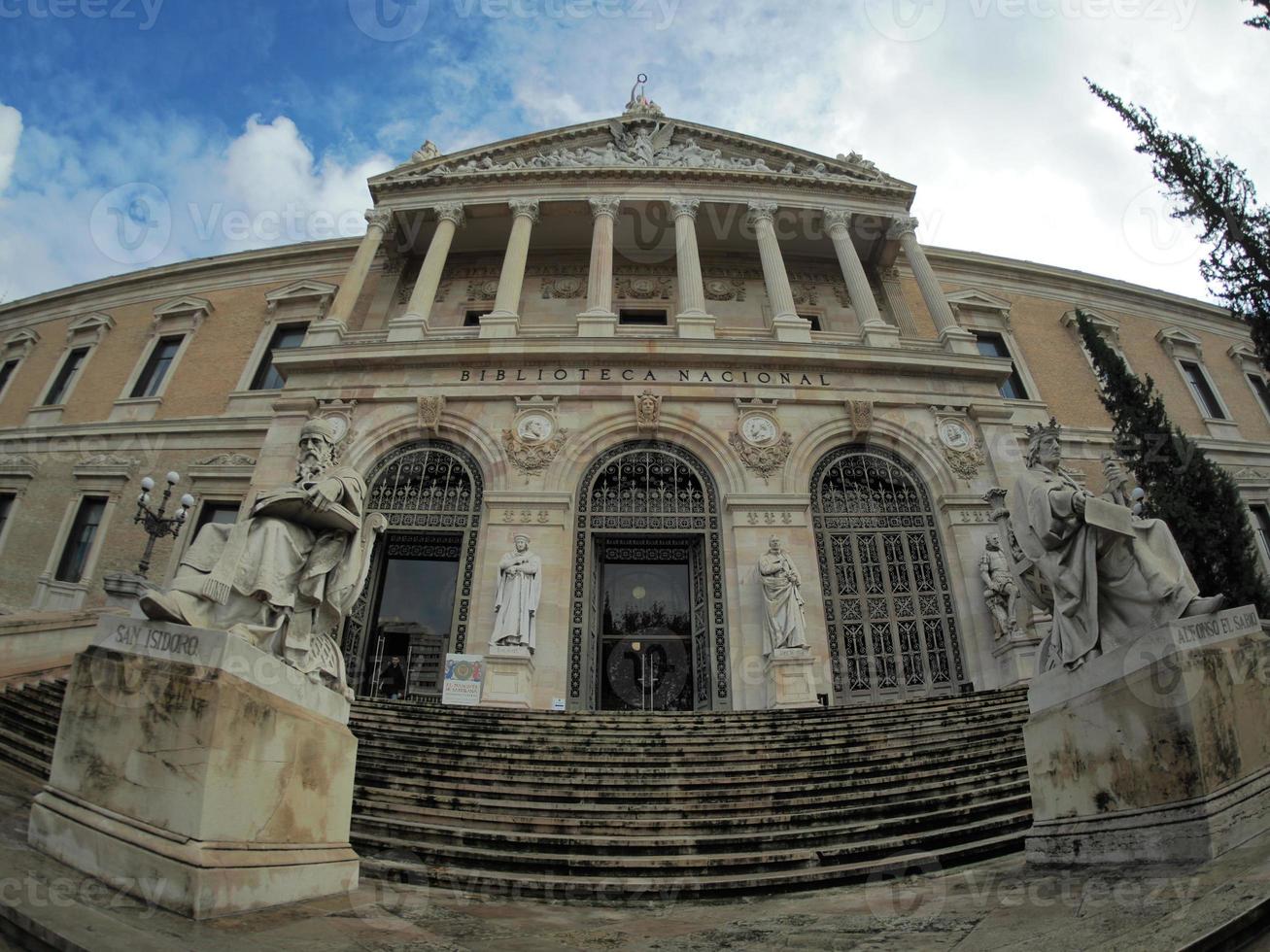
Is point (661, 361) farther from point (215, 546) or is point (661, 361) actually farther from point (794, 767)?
point (215, 546)

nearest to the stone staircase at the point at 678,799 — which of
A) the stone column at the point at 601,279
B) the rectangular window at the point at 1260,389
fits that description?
the stone column at the point at 601,279

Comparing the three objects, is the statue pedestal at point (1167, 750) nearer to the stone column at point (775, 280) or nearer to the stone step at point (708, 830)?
the stone step at point (708, 830)

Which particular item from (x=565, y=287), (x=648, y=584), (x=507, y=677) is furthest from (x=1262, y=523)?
(x=507, y=677)

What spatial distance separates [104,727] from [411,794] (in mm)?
3352

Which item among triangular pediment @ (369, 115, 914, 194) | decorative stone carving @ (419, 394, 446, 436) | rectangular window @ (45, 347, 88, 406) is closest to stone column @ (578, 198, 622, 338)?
triangular pediment @ (369, 115, 914, 194)

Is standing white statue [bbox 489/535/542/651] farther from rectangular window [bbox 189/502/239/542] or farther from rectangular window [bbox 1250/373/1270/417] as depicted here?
rectangular window [bbox 1250/373/1270/417]

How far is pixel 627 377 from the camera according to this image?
14.7 meters

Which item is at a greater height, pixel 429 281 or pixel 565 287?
pixel 565 287

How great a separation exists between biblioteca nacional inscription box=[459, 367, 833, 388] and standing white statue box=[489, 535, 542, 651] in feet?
13.7

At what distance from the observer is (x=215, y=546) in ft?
13.7

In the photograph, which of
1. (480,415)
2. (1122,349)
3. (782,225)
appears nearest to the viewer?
(480,415)

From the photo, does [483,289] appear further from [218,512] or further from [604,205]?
[218,512]

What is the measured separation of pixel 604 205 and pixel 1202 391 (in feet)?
64.5

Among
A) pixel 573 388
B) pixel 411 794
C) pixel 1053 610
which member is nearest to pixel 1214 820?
pixel 1053 610
